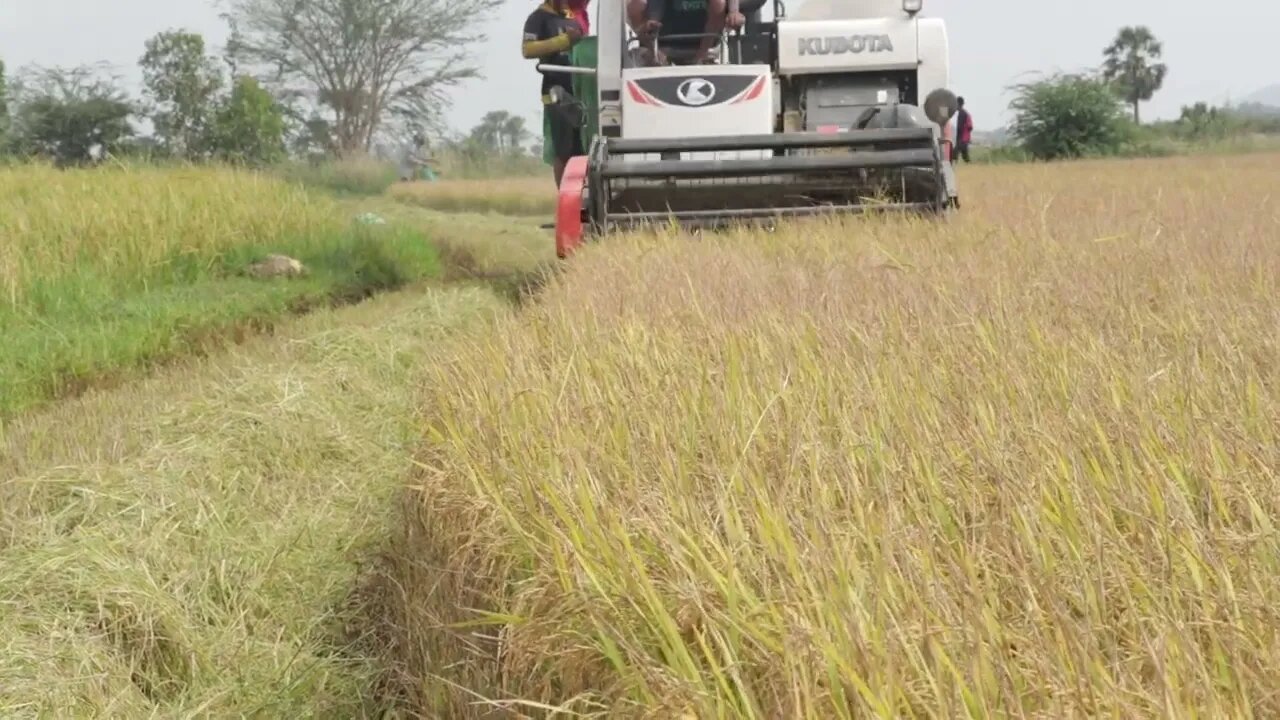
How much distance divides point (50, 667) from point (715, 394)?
139cm

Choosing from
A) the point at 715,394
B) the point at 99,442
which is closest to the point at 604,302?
the point at 715,394

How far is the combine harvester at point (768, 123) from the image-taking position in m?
6.27

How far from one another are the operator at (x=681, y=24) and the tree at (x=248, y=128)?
1853 centimetres

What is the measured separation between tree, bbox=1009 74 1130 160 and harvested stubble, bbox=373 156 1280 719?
30.2 metres

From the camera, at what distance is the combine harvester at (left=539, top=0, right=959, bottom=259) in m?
6.27

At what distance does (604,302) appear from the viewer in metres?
3.94

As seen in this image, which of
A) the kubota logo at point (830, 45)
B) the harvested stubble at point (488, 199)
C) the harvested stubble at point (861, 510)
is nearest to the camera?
the harvested stubble at point (861, 510)

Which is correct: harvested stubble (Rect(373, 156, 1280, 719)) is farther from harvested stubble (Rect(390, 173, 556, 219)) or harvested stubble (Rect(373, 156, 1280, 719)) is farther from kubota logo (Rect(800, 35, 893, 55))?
harvested stubble (Rect(390, 173, 556, 219))

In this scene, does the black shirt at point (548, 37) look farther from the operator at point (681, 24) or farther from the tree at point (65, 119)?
the tree at point (65, 119)

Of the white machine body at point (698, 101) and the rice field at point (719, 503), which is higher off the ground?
the white machine body at point (698, 101)

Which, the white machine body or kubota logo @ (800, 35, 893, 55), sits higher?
kubota logo @ (800, 35, 893, 55)

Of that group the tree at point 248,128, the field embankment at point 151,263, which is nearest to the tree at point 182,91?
the tree at point 248,128

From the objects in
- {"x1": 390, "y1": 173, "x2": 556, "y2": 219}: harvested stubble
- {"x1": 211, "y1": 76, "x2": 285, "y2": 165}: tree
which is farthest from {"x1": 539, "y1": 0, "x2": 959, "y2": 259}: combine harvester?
{"x1": 211, "y1": 76, "x2": 285, "y2": 165}: tree

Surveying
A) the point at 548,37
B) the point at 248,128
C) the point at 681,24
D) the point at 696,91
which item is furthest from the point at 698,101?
the point at 248,128
